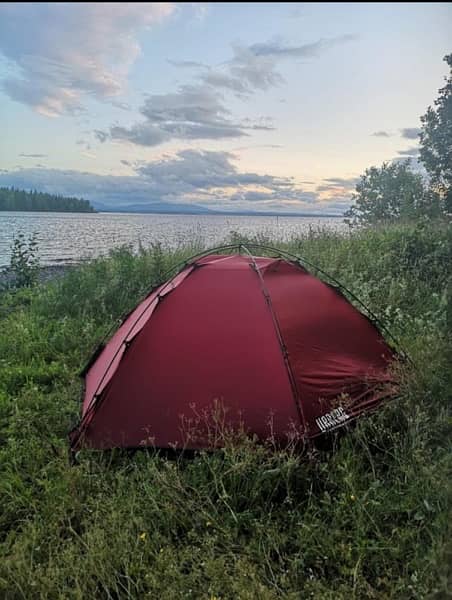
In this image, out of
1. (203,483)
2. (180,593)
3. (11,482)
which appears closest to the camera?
(180,593)

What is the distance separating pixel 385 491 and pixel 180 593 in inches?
51.5

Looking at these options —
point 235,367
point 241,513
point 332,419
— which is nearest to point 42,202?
point 235,367

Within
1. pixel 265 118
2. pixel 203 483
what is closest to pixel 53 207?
pixel 265 118

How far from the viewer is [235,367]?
3.00 m

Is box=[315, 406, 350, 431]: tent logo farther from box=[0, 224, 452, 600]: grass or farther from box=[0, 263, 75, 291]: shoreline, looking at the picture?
box=[0, 263, 75, 291]: shoreline

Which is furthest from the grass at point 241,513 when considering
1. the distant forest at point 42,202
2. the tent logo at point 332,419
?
the distant forest at point 42,202

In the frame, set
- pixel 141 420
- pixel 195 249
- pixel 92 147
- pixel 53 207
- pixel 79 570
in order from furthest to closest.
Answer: pixel 53 207, pixel 195 249, pixel 92 147, pixel 141 420, pixel 79 570

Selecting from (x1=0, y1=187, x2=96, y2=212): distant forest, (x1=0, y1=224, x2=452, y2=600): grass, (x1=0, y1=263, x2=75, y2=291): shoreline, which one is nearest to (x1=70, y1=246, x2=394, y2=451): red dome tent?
(x1=0, y1=224, x2=452, y2=600): grass

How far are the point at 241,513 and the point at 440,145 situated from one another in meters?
12.9

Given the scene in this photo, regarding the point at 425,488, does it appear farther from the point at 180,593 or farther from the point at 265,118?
the point at 265,118

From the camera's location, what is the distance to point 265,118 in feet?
18.0

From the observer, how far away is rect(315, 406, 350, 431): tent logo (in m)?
2.88

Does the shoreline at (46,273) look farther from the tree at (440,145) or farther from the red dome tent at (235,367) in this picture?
the tree at (440,145)

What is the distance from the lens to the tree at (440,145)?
30.9 ft
